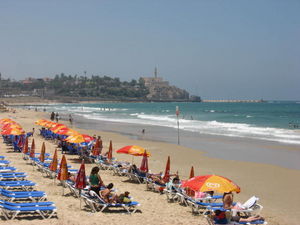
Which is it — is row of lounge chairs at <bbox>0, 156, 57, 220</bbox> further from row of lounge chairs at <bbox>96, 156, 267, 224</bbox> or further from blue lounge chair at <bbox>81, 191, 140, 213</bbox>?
row of lounge chairs at <bbox>96, 156, 267, 224</bbox>

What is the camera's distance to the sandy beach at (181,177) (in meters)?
9.36

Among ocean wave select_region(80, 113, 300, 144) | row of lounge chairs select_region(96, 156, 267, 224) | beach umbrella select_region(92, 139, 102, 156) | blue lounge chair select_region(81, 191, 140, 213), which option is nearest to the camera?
row of lounge chairs select_region(96, 156, 267, 224)

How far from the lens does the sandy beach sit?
9359 mm

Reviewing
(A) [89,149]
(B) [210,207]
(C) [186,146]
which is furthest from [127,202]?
(C) [186,146]

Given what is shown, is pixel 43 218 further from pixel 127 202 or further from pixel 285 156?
pixel 285 156

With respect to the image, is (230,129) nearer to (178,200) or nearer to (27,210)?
(178,200)

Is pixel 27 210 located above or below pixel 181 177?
above

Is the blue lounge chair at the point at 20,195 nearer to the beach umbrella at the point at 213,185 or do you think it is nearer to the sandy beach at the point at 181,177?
the sandy beach at the point at 181,177

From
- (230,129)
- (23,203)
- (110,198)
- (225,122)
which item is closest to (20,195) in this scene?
(23,203)

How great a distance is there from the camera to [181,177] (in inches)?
575

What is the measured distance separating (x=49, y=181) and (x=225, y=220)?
Result: 663 centimetres

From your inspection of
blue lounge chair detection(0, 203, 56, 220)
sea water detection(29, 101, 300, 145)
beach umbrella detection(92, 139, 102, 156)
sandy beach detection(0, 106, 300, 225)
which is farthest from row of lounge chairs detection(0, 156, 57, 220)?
sea water detection(29, 101, 300, 145)

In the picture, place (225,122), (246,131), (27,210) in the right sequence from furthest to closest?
(225,122)
(246,131)
(27,210)

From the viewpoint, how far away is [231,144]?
26188mm
